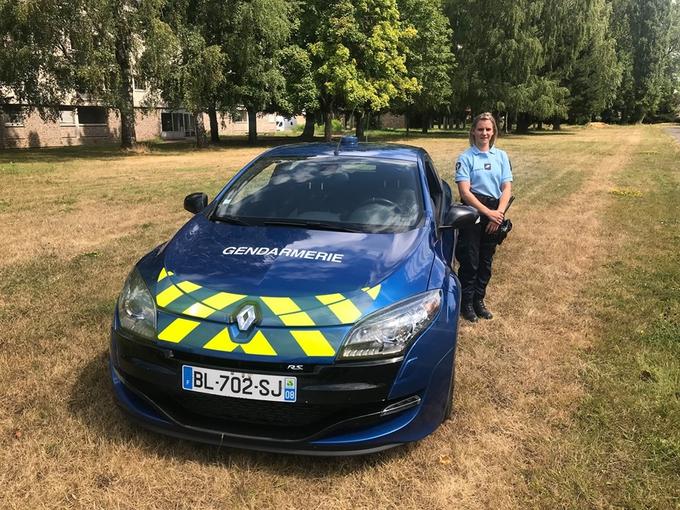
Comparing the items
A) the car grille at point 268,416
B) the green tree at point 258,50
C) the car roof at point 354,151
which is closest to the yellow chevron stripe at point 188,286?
the car grille at point 268,416

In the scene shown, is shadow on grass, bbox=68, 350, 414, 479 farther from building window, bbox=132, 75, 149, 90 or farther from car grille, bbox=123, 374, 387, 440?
building window, bbox=132, 75, 149, 90

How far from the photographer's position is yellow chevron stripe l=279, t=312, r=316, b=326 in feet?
8.20

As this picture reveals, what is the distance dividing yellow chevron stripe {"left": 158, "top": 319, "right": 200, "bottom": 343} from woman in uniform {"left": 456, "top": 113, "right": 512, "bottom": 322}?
2672 mm

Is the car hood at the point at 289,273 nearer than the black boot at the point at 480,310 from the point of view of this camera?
Yes

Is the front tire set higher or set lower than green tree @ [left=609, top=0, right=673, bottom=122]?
lower

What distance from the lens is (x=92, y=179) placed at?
1450 centimetres

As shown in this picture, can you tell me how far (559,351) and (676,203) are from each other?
8092 mm

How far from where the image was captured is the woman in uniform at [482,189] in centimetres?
445

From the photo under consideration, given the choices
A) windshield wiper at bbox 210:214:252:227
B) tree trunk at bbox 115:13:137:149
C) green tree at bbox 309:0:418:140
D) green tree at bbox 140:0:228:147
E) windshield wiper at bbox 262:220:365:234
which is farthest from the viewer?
green tree at bbox 309:0:418:140

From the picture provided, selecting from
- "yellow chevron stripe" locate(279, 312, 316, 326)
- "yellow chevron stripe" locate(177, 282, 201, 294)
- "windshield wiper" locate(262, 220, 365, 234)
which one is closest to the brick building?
"windshield wiper" locate(262, 220, 365, 234)

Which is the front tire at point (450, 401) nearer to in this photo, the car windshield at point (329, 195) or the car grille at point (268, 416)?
the car grille at point (268, 416)

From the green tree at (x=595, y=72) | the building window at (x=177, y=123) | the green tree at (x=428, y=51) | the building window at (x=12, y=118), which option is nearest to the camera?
the building window at (x=12, y=118)

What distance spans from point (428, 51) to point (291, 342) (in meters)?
36.2

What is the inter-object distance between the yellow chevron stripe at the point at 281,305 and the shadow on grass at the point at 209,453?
2.65ft
